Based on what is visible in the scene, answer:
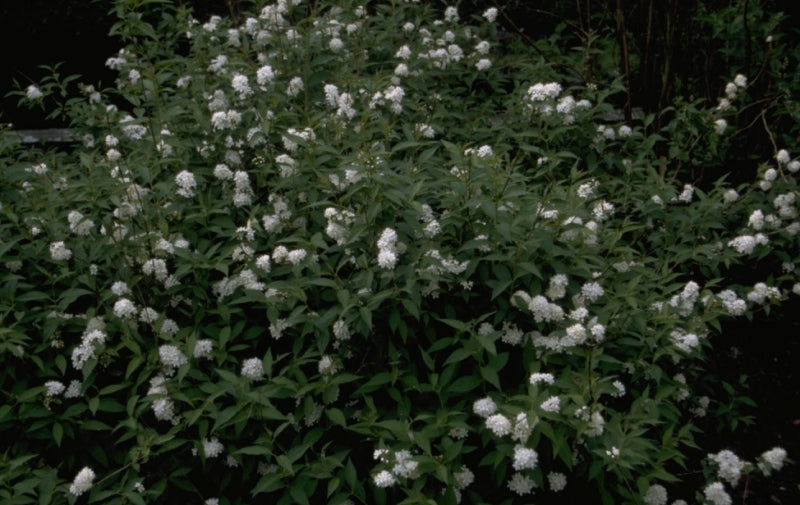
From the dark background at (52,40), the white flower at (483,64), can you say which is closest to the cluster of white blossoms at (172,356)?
the white flower at (483,64)

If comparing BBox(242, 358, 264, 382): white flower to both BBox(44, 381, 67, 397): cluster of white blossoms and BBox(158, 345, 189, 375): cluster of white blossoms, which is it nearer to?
BBox(158, 345, 189, 375): cluster of white blossoms

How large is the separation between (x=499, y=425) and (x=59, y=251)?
4.98 feet

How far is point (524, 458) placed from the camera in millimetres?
2096

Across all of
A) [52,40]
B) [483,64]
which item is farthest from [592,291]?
[52,40]

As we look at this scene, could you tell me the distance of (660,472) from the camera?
231 cm

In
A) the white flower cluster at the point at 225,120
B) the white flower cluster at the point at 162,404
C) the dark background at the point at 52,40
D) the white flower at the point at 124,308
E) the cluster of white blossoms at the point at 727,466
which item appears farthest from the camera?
the dark background at the point at 52,40

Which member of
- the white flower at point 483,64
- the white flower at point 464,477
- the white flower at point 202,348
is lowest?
the white flower at point 483,64

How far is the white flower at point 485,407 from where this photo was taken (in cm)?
224

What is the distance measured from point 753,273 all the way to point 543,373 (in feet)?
7.23

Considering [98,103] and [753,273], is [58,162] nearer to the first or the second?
[98,103]

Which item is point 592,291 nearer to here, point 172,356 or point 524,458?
point 524,458

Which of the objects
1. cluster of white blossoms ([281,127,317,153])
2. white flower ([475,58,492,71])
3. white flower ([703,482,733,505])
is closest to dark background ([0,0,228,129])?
white flower ([475,58,492,71])

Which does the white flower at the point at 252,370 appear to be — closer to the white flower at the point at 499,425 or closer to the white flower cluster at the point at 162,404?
the white flower cluster at the point at 162,404

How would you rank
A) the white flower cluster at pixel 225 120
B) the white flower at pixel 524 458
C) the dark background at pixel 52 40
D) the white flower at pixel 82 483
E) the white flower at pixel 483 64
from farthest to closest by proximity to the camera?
the dark background at pixel 52 40, the white flower at pixel 483 64, the white flower cluster at pixel 225 120, the white flower at pixel 82 483, the white flower at pixel 524 458
